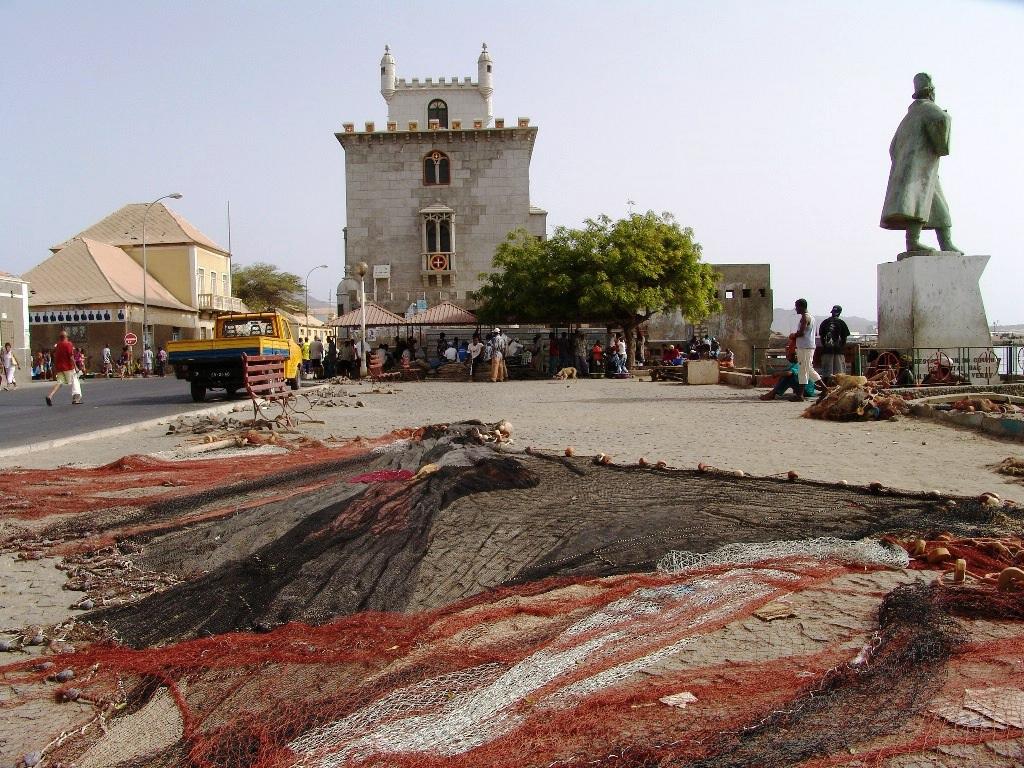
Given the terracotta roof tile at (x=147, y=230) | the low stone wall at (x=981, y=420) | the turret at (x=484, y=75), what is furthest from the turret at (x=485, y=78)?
the low stone wall at (x=981, y=420)

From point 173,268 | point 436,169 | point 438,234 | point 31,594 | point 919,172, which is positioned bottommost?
point 31,594

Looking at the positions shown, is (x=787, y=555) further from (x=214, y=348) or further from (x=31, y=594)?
(x=214, y=348)

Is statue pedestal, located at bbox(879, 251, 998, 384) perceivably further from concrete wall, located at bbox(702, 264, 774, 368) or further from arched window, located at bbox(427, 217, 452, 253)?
arched window, located at bbox(427, 217, 452, 253)

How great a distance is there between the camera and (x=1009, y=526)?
185 inches

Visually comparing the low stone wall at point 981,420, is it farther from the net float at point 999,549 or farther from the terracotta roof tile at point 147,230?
the terracotta roof tile at point 147,230

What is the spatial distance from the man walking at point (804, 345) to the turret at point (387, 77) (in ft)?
131

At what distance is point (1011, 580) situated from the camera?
3473 mm

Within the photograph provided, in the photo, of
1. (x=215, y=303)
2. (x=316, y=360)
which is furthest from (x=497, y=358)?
(x=215, y=303)

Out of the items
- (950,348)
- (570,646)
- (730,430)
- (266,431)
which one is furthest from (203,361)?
(570,646)

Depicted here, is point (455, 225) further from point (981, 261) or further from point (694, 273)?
point (981, 261)

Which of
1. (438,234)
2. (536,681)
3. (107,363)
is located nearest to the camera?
(536,681)

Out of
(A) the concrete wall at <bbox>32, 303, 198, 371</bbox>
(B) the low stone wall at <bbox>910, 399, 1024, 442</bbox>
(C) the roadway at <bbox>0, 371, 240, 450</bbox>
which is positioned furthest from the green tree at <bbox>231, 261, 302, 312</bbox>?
(B) the low stone wall at <bbox>910, 399, 1024, 442</bbox>

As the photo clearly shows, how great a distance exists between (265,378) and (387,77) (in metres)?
39.9

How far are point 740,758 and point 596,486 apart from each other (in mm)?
3713
